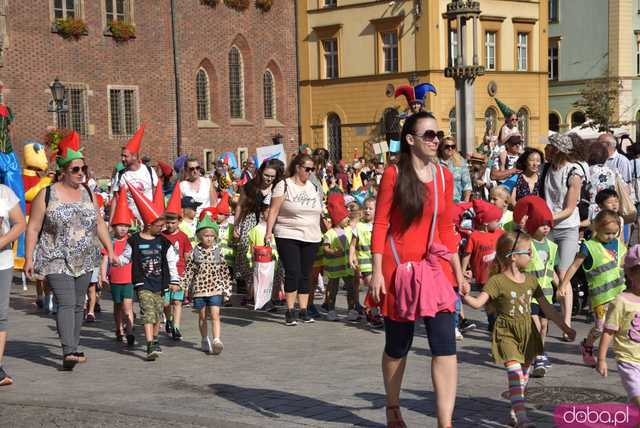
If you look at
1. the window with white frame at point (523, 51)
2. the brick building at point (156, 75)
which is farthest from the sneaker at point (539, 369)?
the window with white frame at point (523, 51)

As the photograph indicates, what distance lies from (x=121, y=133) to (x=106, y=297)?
89.9 feet

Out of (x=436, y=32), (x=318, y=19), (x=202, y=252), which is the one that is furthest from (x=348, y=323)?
(x=318, y=19)

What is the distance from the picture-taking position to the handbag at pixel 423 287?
6109 millimetres

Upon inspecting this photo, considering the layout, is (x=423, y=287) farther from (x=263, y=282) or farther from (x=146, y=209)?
(x=263, y=282)

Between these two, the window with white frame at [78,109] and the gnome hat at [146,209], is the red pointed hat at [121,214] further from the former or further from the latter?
the window with white frame at [78,109]

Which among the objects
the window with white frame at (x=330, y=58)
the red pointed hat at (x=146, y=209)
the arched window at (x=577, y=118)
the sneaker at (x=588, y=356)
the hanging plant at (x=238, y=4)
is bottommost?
the sneaker at (x=588, y=356)

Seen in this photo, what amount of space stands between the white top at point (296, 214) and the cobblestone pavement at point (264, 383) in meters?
1.05

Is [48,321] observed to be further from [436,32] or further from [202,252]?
[436,32]

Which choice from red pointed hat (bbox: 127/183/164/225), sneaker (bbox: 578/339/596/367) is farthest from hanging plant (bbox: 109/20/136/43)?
sneaker (bbox: 578/339/596/367)

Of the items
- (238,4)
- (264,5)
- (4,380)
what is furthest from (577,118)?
(4,380)

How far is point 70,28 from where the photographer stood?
39.1 metres

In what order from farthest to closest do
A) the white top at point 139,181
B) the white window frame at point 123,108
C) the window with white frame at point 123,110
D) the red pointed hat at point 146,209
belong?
1. the window with white frame at point 123,110
2. the white window frame at point 123,108
3. the white top at point 139,181
4. the red pointed hat at point 146,209

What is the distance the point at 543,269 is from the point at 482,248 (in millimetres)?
880

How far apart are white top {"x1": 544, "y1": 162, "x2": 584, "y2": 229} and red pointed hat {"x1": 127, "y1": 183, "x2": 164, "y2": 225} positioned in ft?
12.5
